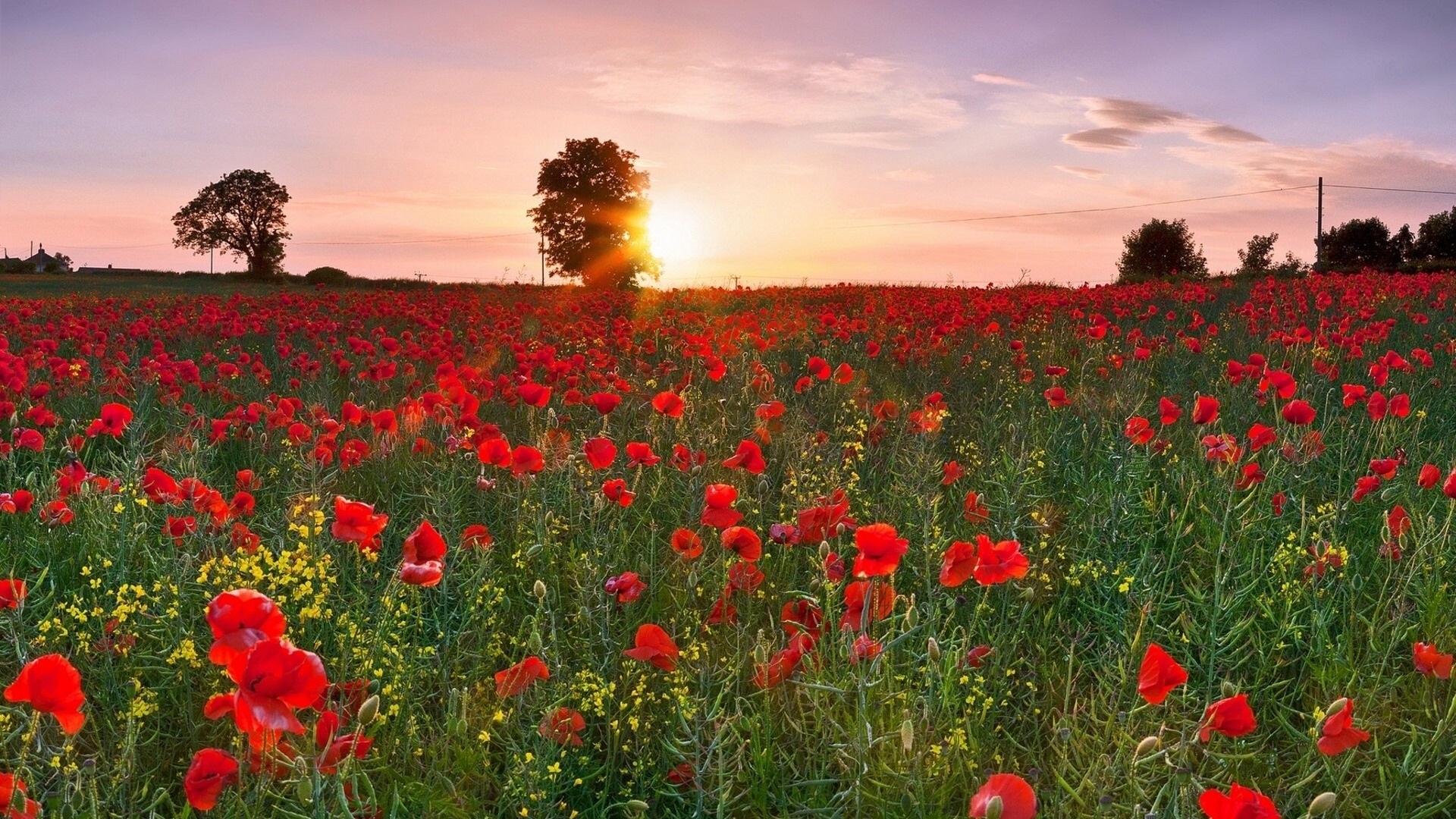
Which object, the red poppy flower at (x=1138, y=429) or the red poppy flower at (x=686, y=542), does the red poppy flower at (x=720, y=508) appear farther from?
the red poppy flower at (x=1138, y=429)

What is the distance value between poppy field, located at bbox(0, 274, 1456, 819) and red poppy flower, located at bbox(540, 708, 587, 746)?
12 mm

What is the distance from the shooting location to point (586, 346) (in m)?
8.05

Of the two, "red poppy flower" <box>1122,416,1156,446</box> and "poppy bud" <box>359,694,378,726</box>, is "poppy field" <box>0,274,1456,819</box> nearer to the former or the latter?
"poppy bud" <box>359,694,378,726</box>

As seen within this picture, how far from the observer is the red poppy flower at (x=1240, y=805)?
4.70ft

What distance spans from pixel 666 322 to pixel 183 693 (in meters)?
8.32

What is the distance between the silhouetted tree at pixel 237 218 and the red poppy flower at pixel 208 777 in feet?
239

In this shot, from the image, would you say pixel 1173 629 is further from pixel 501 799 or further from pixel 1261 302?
pixel 1261 302

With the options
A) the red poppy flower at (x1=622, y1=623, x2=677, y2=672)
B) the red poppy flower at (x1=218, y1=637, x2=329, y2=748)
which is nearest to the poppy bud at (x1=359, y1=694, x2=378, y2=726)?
the red poppy flower at (x1=218, y1=637, x2=329, y2=748)

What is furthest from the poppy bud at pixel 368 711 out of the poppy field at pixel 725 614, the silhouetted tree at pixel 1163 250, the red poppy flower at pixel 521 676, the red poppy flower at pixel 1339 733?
the silhouetted tree at pixel 1163 250

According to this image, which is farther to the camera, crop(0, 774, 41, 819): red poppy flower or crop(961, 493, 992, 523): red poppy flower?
crop(961, 493, 992, 523): red poppy flower

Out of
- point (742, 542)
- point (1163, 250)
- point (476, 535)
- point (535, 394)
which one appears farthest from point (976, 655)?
point (1163, 250)

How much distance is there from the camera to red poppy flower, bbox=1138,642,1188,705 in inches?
69.2

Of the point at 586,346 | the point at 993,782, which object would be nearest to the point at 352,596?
the point at 993,782

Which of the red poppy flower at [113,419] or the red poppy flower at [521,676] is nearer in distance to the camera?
the red poppy flower at [521,676]
